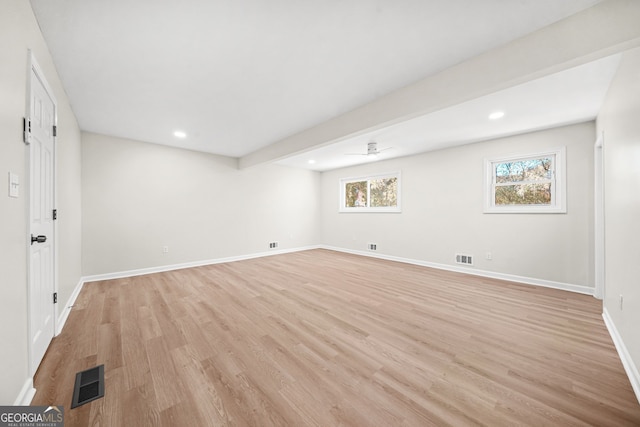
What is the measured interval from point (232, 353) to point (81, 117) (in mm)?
3910

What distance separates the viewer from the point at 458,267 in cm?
451

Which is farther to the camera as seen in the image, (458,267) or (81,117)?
(458,267)

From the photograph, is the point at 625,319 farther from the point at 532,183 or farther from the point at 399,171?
the point at 399,171

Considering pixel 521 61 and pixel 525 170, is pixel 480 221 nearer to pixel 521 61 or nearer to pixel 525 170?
pixel 525 170

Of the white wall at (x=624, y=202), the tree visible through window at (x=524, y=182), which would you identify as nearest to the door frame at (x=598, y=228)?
the tree visible through window at (x=524, y=182)

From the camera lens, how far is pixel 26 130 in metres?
1.42

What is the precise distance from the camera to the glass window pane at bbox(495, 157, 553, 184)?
3697 mm

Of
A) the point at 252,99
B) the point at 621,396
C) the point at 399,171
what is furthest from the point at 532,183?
the point at 252,99

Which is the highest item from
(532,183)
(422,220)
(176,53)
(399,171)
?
(176,53)

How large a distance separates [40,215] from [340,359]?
265 cm

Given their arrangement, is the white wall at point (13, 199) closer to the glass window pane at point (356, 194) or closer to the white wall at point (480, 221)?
the white wall at point (480, 221)

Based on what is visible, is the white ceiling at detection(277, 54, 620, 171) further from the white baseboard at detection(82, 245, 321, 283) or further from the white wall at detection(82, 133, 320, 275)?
the white baseboard at detection(82, 245, 321, 283)

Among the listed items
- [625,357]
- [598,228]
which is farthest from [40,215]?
[598,228]

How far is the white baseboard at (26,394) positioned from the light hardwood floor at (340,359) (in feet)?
0.18
